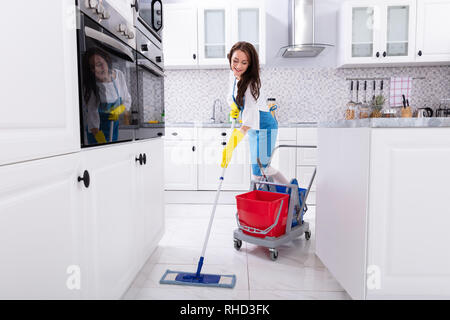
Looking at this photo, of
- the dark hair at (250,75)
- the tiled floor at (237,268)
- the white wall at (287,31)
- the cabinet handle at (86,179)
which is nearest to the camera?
the cabinet handle at (86,179)

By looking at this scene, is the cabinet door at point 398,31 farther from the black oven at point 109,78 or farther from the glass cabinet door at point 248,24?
the black oven at point 109,78

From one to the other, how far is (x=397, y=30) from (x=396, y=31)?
0.01 m

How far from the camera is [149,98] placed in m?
1.80

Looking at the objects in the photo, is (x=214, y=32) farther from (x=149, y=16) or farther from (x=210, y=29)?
(x=149, y=16)

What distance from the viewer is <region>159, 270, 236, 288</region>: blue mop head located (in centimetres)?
159

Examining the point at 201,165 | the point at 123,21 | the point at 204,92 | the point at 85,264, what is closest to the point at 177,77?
the point at 204,92

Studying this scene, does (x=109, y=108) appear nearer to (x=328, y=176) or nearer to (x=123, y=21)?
(x=123, y=21)

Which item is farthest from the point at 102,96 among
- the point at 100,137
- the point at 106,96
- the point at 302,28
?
the point at 302,28

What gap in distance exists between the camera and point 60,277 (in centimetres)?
88

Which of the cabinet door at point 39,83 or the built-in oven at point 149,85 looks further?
the built-in oven at point 149,85

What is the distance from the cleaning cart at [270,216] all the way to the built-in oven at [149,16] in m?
1.16

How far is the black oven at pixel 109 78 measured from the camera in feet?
3.37

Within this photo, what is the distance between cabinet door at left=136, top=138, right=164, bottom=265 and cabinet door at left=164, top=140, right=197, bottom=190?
1.21 m

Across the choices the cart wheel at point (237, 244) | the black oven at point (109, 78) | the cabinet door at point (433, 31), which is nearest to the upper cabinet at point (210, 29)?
the cabinet door at point (433, 31)
